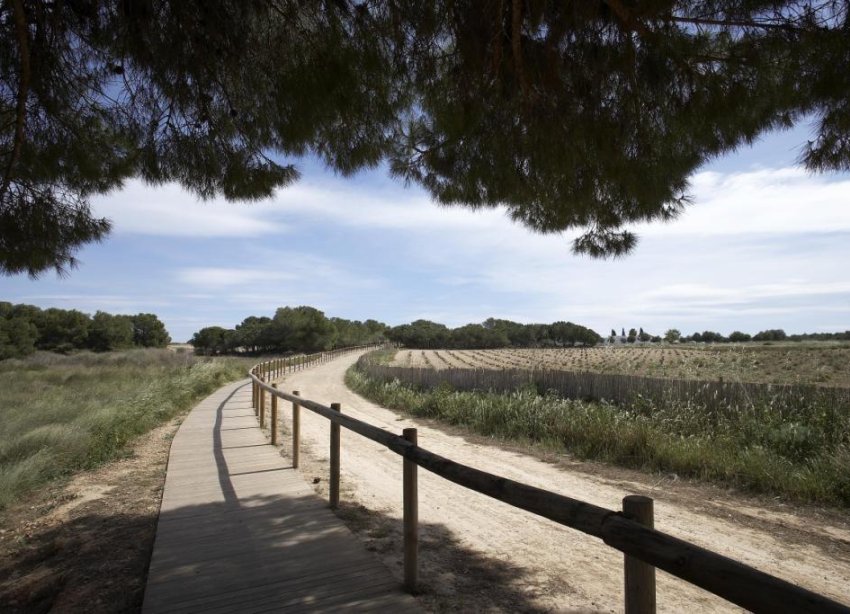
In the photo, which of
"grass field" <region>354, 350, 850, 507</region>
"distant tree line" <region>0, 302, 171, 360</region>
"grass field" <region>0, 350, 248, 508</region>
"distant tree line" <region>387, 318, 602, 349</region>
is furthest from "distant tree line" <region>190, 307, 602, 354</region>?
"grass field" <region>354, 350, 850, 507</region>

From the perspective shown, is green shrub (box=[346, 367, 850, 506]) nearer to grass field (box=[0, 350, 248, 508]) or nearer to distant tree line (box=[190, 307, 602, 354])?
grass field (box=[0, 350, 248, 508])

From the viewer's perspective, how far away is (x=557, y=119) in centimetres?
464

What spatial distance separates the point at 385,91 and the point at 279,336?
78.0 meters

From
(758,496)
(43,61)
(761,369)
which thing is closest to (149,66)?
(43,61)

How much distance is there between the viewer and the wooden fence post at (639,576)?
1878 millimetres

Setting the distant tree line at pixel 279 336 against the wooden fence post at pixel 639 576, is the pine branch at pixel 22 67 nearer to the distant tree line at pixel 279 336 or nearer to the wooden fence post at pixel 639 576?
the wooden fence post at pixel 639 576

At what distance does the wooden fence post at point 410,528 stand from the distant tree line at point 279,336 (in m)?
76.9

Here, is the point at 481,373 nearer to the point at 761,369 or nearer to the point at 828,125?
the point at 828,125

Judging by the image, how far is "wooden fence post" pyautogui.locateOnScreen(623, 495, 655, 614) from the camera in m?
1.88

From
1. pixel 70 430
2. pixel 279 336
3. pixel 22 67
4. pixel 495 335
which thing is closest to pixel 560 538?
pixel 22 67

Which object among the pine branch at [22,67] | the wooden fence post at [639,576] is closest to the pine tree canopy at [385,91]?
the pine branch at [22,67]

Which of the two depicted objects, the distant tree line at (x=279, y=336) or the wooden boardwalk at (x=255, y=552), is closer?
the wooden boardwalk at (x=255, y=552)

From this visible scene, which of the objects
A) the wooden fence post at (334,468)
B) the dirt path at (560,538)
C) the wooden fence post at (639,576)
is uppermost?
the wooden fence post at (639,576)

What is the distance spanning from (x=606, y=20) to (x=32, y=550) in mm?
6602
